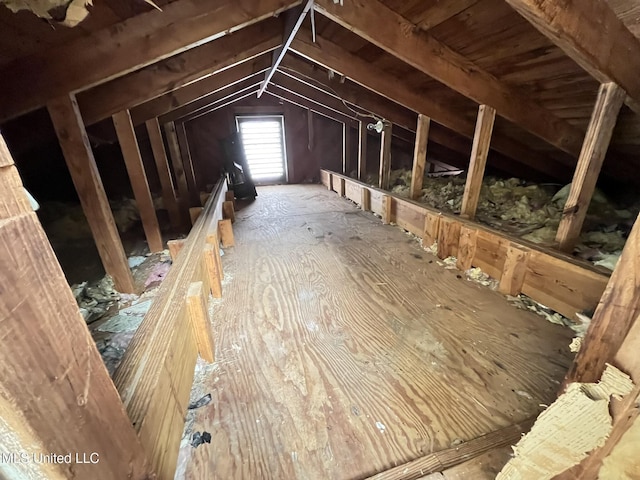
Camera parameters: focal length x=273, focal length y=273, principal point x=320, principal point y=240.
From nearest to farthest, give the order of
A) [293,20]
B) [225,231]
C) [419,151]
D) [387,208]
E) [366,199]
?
A: [293,20] < [225,231] < [419,151] < [387,208] < [366,199]

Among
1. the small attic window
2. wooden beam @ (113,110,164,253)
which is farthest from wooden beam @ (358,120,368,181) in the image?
wooden beam @ (113,110,164,253)

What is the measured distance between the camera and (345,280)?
5.67 ft

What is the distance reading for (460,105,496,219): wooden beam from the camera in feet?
6.36

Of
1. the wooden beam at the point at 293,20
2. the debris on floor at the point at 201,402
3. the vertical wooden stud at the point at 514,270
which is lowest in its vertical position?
the debris on floor at the point at 201,402

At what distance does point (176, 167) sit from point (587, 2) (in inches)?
178

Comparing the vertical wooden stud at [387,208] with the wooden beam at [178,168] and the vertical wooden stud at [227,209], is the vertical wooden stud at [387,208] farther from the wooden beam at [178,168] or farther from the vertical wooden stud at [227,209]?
the wooden beam at [178,168]

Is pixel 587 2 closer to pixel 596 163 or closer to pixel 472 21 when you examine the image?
pixel 472 21

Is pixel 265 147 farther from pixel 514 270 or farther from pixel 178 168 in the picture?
pixel 514 270

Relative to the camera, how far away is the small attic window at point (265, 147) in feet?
18.8

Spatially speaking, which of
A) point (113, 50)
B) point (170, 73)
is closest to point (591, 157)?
point (113, 50)

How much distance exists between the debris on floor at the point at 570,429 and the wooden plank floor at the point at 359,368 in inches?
10.8

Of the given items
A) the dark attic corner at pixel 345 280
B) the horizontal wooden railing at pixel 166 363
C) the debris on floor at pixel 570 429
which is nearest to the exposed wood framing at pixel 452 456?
the dark attic corner at pixel 345 280

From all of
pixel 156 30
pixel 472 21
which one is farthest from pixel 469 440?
pixel 156 30

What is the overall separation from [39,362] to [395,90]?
2713 millimetres
